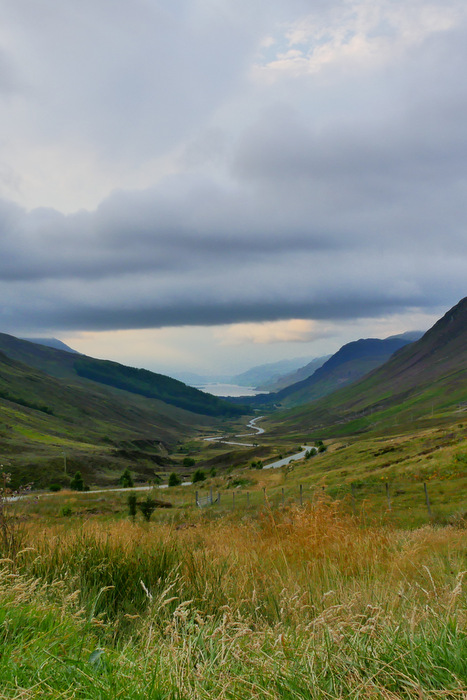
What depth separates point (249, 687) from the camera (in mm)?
2531

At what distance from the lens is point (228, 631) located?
11.8ft

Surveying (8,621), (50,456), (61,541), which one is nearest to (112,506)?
(61,541)

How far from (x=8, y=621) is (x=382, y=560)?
15.3 ft

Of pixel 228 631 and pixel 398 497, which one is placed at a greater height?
pixel 228 631

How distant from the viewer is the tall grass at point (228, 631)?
8.00 ft

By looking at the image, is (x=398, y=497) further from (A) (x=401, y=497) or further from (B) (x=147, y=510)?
(B) (x=147, y=510)

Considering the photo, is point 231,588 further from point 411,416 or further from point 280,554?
point 411,416

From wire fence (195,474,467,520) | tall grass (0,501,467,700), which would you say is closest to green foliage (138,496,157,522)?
wire fence (195,474,467,520)

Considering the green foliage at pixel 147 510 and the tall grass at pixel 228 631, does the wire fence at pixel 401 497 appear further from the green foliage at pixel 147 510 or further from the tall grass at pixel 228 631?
the tall grass at pixel 228 631

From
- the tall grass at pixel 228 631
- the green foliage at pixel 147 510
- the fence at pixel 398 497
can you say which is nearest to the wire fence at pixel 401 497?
the fence at pixel 398 497

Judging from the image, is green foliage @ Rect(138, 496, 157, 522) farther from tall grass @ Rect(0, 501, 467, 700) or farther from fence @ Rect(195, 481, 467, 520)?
tall grass @ Rect(0, 501, 467, 700)

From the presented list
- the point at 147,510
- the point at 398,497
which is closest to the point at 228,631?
the point at 147,510

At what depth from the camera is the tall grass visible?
Result: 8.00ft

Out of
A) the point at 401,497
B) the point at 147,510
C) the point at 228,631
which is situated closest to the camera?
the point at 228,631
